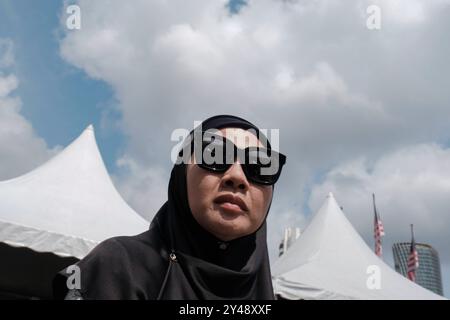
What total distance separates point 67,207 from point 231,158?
363 cm

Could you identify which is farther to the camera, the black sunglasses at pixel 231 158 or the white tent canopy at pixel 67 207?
the white tent canopy at pixel 67 207

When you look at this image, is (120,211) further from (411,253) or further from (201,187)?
(411,253)

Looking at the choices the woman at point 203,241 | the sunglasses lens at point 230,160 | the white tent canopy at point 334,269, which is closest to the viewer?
the woman at point 203,241

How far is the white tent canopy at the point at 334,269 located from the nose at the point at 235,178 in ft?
10.5

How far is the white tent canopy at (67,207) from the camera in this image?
3500 millimetres

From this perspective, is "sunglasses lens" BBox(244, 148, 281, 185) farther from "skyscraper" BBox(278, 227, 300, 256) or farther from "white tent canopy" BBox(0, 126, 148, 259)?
"skyscraper" BBox(278, 227, 300, 256)

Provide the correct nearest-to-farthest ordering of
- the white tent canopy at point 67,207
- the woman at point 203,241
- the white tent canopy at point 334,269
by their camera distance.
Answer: the woman at point 203,241 → the white tent canopy at point 67,207 → the white tent canopy at point 334,269

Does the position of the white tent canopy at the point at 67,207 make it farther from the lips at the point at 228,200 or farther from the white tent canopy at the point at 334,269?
the lips at the point at 228,200

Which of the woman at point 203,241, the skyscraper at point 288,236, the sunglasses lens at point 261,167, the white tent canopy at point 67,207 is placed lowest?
the woman at point 203,241

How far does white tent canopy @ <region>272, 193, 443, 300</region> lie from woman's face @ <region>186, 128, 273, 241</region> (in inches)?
125

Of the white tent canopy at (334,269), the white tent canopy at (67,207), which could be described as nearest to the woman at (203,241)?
the white tent canopy at (67,207)

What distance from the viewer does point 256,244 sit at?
3.97ft

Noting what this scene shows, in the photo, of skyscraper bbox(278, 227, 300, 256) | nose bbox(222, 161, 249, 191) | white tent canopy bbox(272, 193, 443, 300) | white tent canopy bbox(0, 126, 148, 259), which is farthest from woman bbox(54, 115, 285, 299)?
skyscraper bbox(278, 227, 300, 256)
